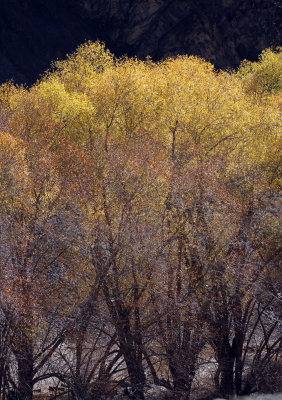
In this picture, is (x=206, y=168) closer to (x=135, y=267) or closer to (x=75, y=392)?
(x=135, y=267)

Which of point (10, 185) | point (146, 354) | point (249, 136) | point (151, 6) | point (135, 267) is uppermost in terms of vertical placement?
point (151, 6)

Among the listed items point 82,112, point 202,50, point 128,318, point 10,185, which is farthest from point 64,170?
point 202,50

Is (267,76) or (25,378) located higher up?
(267,76)

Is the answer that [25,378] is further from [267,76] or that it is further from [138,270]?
[267,76]

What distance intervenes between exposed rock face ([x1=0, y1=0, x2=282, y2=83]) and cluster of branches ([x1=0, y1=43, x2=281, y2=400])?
5552 cm

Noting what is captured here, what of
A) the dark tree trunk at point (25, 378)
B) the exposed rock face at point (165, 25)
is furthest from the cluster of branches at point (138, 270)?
the exposed rock face at point (165, 25)

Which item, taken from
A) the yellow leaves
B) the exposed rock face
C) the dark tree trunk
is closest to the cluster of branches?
the dark tree trunk

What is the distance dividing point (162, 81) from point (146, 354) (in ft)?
55.9

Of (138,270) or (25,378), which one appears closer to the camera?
(25,378)

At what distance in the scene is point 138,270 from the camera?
68.7 feet

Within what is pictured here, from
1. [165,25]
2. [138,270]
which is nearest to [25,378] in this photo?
[138,270]

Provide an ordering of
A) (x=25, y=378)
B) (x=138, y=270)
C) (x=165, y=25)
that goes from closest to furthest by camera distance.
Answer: (x=25, y=378), (x=138, y=270), (x=165, y=25)

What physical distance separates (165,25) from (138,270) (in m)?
64.7

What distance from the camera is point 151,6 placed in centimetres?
7669
